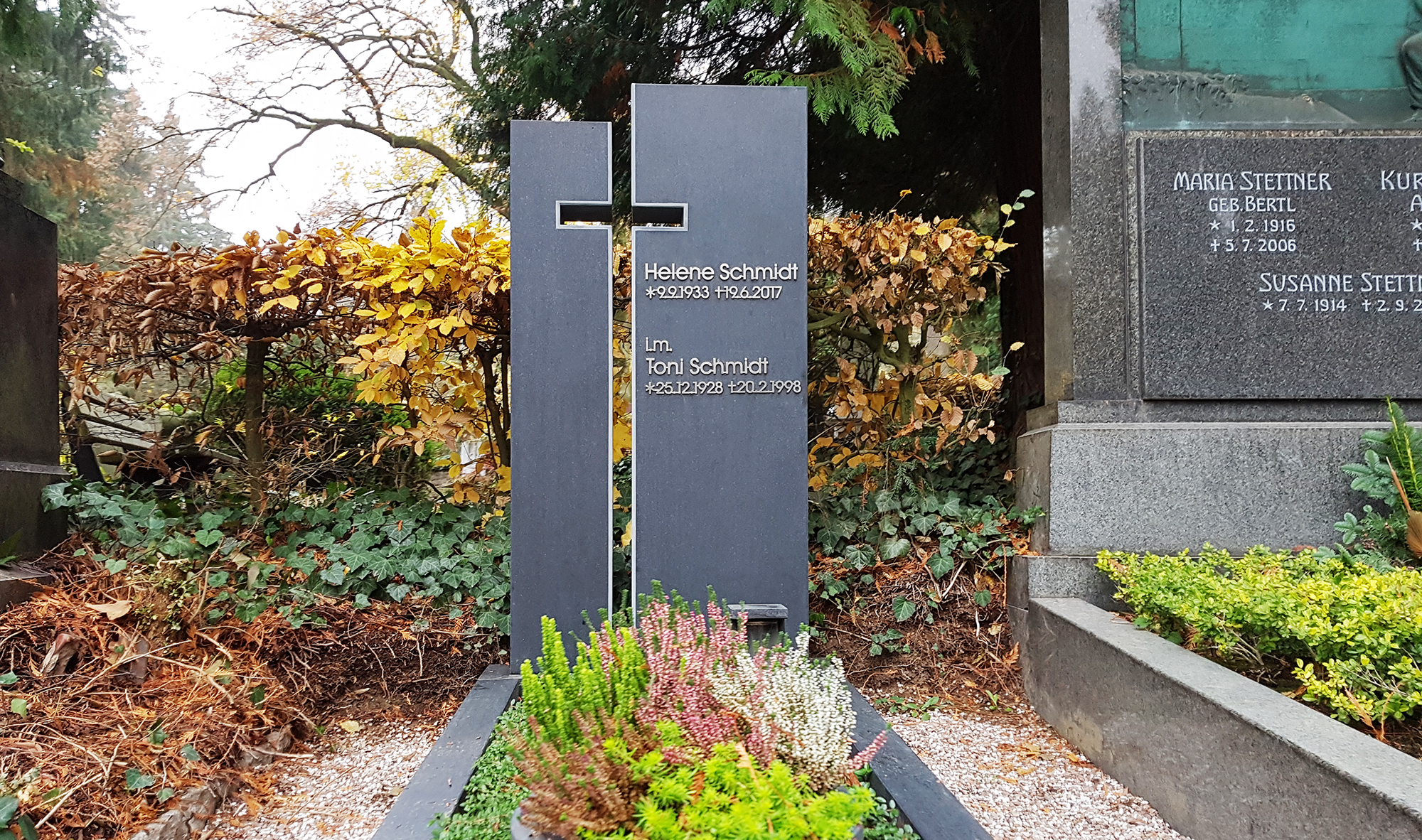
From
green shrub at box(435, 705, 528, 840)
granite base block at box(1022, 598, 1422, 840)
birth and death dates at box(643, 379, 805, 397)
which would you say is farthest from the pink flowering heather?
granite base block at box(1022, 598, 1422, 840)

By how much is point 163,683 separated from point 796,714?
101 inches

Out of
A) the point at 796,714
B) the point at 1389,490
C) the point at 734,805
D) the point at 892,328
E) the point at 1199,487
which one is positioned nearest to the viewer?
the point at 734,805

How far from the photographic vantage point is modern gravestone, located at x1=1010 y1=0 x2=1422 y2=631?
389 centimetres

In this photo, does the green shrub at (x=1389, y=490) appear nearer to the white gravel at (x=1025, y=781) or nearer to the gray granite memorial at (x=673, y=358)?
the white gravel at (x=1025, y=781)

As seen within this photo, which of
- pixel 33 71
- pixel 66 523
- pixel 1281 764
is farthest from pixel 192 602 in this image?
pixel 33 71

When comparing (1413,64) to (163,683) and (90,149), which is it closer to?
(163,683)

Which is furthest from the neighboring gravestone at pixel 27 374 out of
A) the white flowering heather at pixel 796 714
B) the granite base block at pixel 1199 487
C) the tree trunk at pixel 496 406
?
the granite base block at pixel 1199 487

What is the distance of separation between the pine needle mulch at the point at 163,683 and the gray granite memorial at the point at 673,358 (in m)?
0.85

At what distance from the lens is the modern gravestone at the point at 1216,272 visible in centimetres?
389

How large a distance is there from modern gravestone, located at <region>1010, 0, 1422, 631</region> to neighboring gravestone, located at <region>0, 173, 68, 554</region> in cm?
463

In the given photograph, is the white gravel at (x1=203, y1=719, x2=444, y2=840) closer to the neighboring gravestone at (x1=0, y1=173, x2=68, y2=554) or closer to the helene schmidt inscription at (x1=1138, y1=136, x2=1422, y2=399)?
the neighboring gravestone at (x1=0, y1=173, x2=68, y2=554)

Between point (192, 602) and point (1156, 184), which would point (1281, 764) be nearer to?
point (1156, 184)

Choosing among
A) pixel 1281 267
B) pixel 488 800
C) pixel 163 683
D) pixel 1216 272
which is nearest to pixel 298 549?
pixel 163 683

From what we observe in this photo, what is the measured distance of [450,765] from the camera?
8.37ft
